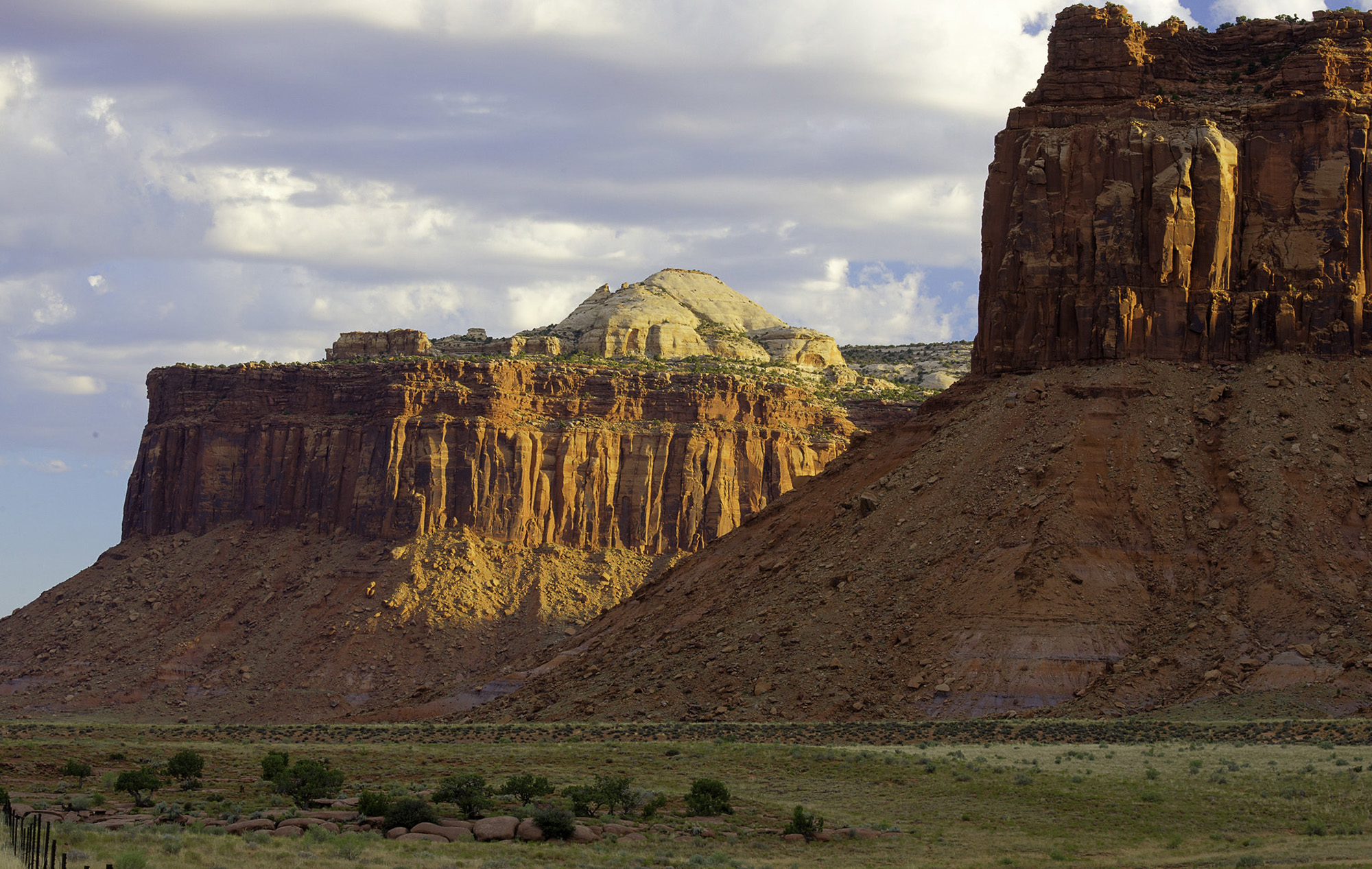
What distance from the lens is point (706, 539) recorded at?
10956 cm

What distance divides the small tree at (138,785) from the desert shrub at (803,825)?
1274 centimetres

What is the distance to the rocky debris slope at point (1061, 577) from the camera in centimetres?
5381

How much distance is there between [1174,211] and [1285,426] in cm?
949

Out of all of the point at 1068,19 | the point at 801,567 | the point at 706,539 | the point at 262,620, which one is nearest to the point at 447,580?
the point at 262,620

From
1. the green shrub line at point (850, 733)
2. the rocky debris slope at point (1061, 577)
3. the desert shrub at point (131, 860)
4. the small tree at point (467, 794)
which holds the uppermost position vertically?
the rocky debris slope at point (1061, 577)

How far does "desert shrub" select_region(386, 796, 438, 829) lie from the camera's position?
3206cm

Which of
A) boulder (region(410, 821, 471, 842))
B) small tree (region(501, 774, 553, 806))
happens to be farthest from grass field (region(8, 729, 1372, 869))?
small tree (region(501, 774, 553, 806))

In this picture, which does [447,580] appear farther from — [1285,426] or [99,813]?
[99,813]

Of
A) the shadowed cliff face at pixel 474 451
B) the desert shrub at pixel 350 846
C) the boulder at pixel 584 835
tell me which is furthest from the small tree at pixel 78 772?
the shadowed cliff face at pixel 474 451

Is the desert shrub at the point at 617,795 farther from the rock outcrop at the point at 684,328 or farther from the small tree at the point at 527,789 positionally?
the rock outcrop at the point at 684,328

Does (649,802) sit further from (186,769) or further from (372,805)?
(186,769)

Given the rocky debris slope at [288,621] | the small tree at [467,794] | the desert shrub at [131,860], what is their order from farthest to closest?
the rocky debris slope at [288,621], the small tree at [467,794], the desert shrub at [131,860]

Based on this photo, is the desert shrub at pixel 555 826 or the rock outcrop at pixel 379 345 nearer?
the desert shrub at pixel 555 826

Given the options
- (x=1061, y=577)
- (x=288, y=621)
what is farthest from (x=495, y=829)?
(x=288, y=621)
